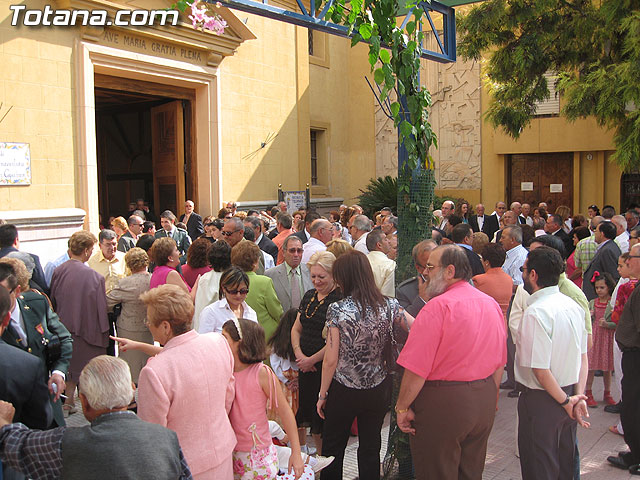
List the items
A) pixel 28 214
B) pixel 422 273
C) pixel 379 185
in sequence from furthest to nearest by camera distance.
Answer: pixel 379 185 < pixel 28 214 < pixel 422 273

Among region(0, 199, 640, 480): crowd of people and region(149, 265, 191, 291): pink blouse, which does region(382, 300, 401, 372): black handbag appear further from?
region(149, 265, 191, 291): pink blouse

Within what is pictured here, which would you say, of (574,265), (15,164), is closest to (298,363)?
(574,265)

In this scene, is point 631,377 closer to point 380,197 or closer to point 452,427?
point 452,427

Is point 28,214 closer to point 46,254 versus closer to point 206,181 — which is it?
point 46,254

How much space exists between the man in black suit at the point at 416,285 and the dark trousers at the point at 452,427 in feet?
3.95

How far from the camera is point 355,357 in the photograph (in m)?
3.92

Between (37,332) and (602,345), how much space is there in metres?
5.58

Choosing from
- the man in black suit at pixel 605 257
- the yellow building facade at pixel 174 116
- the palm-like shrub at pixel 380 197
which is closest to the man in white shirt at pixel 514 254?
the man in black suit at pixel 605 257

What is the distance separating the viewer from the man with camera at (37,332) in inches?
149

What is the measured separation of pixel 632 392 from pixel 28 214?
10.1 meters

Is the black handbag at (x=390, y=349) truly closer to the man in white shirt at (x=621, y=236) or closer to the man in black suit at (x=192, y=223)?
the man in white shirt at (x=621, y=236)

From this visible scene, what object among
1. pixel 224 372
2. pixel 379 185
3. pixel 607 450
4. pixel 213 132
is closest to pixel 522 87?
pixel 379 185

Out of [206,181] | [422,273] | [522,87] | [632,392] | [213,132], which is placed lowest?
[632,392]

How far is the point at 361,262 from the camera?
3.95 meters
